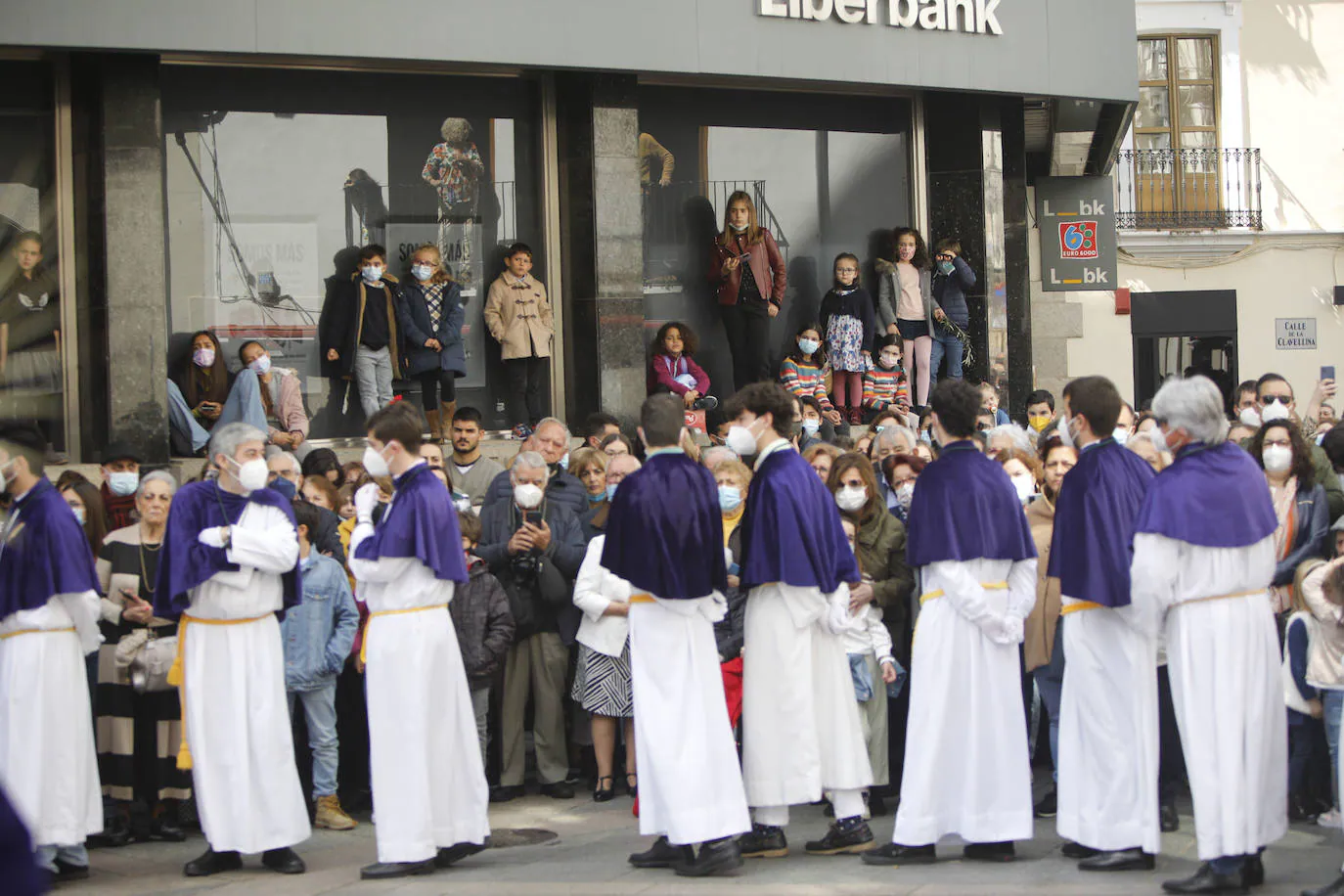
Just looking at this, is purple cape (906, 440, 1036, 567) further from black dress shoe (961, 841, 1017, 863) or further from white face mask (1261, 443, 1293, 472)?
white face mask (1261, 443, 1293, 472)

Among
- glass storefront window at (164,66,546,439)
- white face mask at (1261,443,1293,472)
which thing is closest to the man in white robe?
white face mask at (1261,443,1293,472)

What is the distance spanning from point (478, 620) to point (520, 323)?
5.48 m

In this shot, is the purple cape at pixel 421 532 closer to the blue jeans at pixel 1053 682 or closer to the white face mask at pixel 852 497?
the white face mask at pixel 852 497

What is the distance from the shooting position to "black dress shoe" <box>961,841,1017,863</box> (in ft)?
25.6

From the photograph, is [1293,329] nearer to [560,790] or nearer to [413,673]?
[560,790]

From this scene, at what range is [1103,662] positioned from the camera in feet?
24.9

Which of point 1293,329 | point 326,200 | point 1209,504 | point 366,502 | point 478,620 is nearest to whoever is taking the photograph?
point 1209,504

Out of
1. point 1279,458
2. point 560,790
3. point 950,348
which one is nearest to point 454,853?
point 560,790

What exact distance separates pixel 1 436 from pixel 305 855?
257cm

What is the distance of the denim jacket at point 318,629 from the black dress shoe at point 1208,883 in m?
4.65

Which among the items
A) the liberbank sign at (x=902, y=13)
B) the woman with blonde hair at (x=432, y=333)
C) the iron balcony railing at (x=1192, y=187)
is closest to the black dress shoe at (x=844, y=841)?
the woman with blonde hair at (x=432, y=333)

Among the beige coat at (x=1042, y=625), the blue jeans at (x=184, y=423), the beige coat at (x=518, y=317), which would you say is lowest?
the beige coat at (x=1042, y=625)

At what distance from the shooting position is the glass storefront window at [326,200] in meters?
14.3

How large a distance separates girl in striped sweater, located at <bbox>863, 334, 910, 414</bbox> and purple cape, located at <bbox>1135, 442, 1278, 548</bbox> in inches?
340
